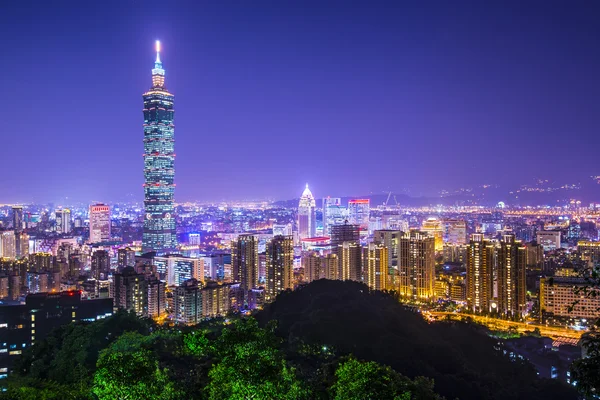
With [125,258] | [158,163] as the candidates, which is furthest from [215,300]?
[158,163]

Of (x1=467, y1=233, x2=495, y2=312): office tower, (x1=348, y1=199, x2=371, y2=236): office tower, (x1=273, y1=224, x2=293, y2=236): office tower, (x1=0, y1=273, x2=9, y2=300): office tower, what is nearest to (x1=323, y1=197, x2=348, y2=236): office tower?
(x1=348, y1=199, x2=371, y2=236): office tower

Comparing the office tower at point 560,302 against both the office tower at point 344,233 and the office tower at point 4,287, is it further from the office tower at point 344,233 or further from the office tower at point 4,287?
the office tower at point 4,287

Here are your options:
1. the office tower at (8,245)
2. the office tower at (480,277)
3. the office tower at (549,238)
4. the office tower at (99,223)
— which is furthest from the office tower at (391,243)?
the office tower at (99,223)

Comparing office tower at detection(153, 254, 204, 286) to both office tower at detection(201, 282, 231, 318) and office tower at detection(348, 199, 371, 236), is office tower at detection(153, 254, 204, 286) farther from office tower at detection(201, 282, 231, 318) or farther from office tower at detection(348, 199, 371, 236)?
office tower at detection(348, 199, 371, 236)

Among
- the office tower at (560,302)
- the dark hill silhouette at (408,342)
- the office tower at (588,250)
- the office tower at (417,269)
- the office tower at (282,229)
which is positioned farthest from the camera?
the office tower at (282,229)

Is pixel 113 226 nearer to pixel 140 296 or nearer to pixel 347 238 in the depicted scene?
pixel 347 238
